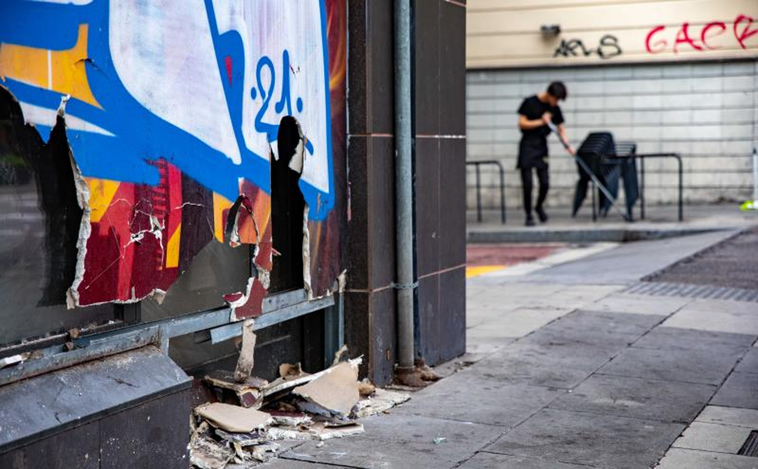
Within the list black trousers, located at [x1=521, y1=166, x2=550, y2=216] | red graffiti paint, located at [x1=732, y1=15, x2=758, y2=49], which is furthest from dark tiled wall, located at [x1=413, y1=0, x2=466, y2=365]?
red graffiti paint, located at [x1=732, y1=15, x2=758, y2=49]

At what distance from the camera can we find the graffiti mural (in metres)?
3.94

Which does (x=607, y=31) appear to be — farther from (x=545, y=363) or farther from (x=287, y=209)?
(x=287, y=209)

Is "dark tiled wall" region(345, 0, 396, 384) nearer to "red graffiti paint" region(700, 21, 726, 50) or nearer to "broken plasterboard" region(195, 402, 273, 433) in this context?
"broken plasterboard" region(195, 402, 273, 433)

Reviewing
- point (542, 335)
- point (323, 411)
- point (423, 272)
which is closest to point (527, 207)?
point (542, 335)

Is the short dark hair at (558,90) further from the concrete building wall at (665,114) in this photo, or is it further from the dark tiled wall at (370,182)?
the dark tiled wall at (370,182)

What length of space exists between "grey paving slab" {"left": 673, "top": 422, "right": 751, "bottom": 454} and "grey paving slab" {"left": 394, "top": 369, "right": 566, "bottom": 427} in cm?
81

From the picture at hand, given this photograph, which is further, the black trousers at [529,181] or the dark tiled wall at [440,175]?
the black trousers at [529,181]

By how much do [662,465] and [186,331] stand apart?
2.15m

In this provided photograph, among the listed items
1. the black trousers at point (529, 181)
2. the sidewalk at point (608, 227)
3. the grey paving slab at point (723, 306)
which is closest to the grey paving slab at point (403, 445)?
the grey paving slab at point (723, 306)

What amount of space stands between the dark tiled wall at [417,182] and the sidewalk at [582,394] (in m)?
0.41

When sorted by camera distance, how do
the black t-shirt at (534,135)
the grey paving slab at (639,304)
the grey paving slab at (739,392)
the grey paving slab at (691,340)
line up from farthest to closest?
the black t-shirt at (534,135)
the grey paving slab at (639,304)
the grey paving slab at (691,340)
the grey paving slab at (739,392)

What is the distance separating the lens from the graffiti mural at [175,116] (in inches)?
155

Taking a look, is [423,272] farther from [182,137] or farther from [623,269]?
[623,269]

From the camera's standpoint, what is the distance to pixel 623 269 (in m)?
12.0
